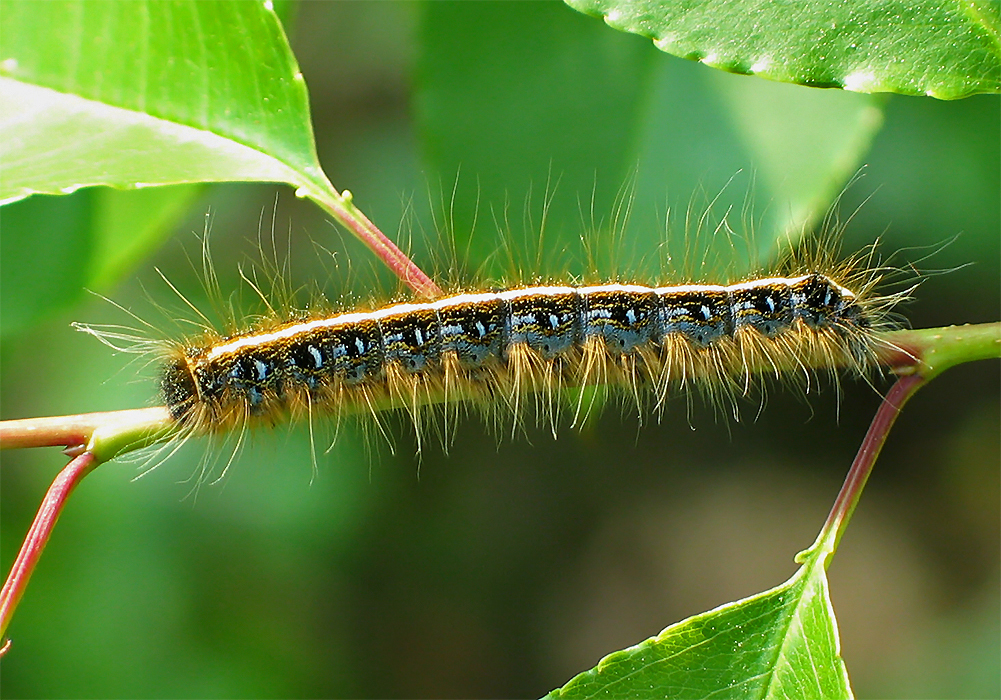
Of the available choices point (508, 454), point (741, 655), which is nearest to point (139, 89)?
point (741, 655)

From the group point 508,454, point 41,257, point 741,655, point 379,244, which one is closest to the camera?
point 741,655

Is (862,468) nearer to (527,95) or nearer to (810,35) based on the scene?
(810,35)

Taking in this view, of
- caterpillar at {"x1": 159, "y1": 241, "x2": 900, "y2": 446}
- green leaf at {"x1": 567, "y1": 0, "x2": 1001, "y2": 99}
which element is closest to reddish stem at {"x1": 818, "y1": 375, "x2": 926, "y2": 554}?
caterpillar at {"x1": 159, "y1": 241, "x2": 900, "y2": 446}

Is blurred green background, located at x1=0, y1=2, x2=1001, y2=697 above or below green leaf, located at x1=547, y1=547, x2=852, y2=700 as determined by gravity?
above

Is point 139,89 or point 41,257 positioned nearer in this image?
point 139,89

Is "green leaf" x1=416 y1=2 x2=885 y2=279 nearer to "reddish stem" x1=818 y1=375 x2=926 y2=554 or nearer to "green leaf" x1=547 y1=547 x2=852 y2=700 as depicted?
"reddish stem" x1=818 y1=375 x2=926 y2=554

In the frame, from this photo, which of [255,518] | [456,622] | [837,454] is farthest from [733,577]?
[255,518]

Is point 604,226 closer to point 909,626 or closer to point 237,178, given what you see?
point 237,178
